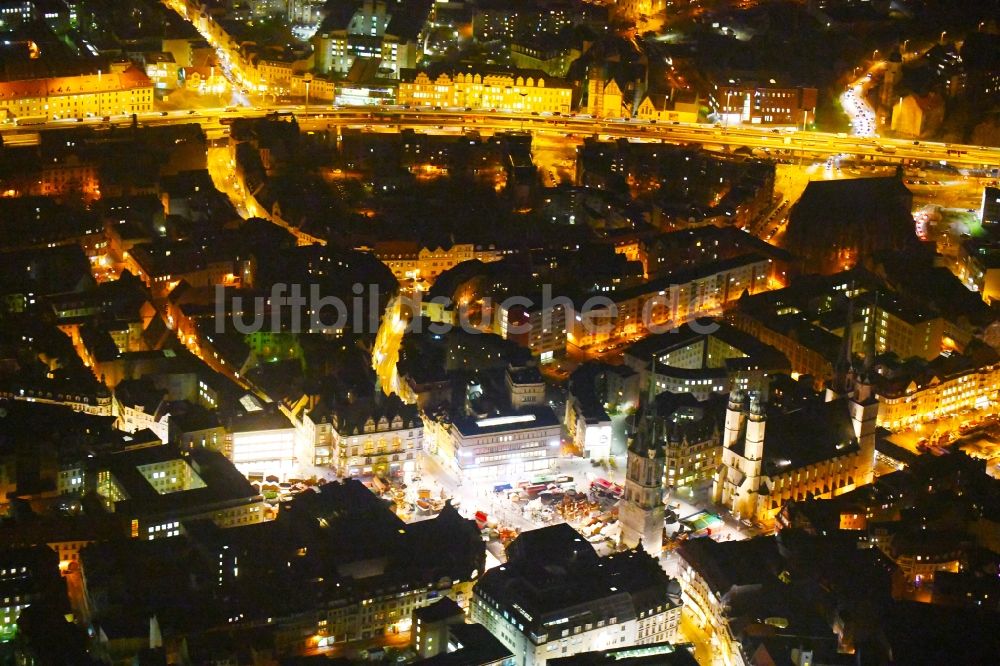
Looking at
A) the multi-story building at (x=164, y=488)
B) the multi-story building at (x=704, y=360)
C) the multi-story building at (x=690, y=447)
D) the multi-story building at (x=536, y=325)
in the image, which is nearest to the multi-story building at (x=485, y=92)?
the multi-story building at (x=536, y=325)

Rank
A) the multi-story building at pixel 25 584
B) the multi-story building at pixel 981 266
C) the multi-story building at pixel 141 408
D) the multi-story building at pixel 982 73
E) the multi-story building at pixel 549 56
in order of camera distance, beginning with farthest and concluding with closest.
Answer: the multi-story building at pixel 549 56
the multi-story building at pixel 982 73
the multi-story building at pixel 981 266
the multi-story building at pixel 141 408
the multi-story building at pixel 25 584

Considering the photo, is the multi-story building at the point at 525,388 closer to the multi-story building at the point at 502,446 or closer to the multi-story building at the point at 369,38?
the multi-story building at the point at 502,446

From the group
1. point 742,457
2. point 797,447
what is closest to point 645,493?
point 742,457

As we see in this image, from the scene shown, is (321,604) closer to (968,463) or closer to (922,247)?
(968,463)

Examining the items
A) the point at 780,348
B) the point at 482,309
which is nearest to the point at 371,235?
the point at 482,309

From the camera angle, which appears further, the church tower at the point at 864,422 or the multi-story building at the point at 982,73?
the multi-story building at the point at 982,73

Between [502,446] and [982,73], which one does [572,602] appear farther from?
[982,73]
